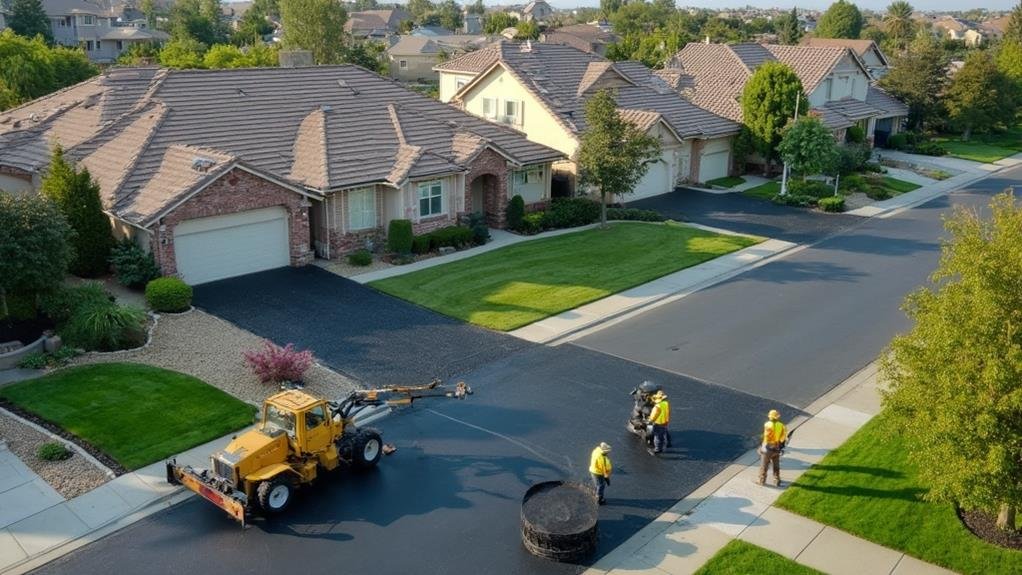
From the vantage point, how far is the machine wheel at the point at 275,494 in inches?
564

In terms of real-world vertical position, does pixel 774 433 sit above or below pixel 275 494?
above

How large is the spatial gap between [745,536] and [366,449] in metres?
6.94

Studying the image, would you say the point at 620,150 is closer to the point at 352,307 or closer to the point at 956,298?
the point at 352,307

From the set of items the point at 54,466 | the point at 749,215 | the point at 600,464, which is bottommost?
the point at 54,466

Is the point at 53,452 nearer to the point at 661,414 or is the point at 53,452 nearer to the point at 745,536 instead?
the point at 661,414

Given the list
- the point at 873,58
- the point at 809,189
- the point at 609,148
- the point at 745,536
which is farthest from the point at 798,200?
the point at 873,58

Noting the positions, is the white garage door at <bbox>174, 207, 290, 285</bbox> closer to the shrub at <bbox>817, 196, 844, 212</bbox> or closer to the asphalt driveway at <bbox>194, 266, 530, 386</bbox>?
the asphalt driveway at <bbox>194, 266, 530, 386</bbox>

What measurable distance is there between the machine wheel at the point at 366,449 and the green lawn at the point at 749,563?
20.7 ft

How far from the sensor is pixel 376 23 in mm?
158250

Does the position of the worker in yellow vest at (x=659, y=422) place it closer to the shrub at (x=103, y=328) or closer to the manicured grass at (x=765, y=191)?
the shrub at (x=103, y=328)

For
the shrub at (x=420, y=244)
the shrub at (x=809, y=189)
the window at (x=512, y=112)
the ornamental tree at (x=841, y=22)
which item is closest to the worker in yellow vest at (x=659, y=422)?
the shrub at (x=420, y=244)

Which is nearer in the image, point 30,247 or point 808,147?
point 30,247

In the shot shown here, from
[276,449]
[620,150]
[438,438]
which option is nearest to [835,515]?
[438,438]

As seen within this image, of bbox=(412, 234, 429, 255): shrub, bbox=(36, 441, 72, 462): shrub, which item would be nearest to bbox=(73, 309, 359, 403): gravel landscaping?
bbox=(36, 441, 72, 462): shrub
